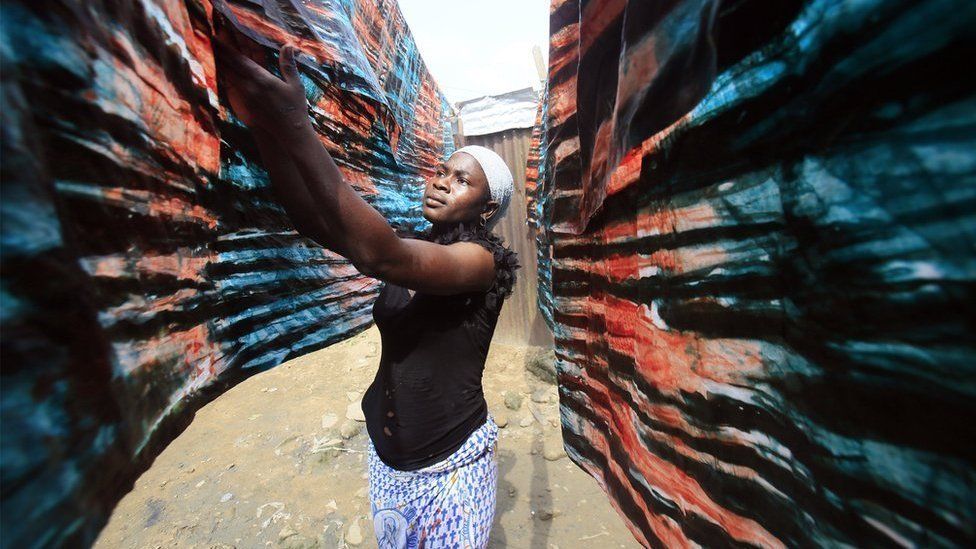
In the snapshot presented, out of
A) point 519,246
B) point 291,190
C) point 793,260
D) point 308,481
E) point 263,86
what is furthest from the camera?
point 519,246

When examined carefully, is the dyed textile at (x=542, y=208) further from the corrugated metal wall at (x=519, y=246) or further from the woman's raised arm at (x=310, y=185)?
the corrugated metal wall at (x=519, y=246)

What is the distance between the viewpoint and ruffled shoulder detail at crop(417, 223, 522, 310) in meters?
1.10

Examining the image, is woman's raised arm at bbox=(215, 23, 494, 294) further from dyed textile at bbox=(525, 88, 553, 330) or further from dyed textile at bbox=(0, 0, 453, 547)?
dyed textile at bbox=(525, 88, 553, 330)

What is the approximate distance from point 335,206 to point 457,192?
0.53m

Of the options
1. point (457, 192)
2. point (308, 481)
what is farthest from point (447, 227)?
point (308, 481)

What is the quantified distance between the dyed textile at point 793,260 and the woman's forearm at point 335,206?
427 millimetres

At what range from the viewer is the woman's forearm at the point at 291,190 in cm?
70

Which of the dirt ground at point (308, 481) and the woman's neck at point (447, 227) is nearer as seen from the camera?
the woman's neck at point (447, 227)

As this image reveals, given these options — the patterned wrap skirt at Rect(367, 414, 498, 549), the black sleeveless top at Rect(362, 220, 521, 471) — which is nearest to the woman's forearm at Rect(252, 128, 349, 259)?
the black sleeveless top at Rect(362, 220, 521, 471)

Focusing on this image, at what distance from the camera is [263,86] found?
0.58 metres

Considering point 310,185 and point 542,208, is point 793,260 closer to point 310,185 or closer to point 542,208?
point 310,185

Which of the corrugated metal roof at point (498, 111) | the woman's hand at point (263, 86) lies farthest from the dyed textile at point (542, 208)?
the corrugated metal roof at point (498, 111)

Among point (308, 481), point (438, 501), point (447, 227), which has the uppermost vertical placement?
point (447, 227)

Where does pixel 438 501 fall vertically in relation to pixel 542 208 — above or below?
below
